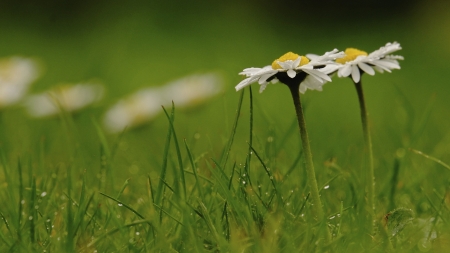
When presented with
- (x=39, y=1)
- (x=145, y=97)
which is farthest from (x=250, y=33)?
(x=145, y=97)

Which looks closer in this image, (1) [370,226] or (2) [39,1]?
(1) [370,226]

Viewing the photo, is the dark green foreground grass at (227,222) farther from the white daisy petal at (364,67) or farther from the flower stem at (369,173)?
the white daisy petal at (364,67)

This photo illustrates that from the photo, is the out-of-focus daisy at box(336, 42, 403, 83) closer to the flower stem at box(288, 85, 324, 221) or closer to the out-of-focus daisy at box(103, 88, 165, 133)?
the flower stem at box(288, 85, 324, 221)

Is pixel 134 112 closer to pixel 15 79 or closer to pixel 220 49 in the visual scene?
pixel 15 79

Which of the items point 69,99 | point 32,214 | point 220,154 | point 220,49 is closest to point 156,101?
point 69,99

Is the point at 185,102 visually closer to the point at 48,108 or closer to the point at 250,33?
the point at 48,108

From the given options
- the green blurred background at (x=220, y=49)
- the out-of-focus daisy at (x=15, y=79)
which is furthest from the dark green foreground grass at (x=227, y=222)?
the out-of-focus daisy at (x=15, y=79)

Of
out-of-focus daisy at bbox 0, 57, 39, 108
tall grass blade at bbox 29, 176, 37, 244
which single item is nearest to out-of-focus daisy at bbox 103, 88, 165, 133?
out-of-focus daisy at bbox 0, 57, 39, 108

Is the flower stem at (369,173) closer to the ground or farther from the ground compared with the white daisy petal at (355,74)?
closer to the ground
